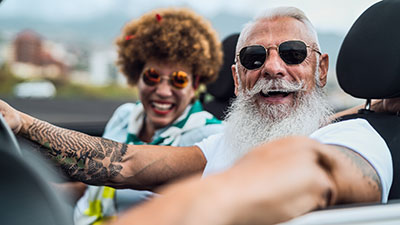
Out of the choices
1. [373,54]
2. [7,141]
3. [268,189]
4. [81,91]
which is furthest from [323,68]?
[81,91]

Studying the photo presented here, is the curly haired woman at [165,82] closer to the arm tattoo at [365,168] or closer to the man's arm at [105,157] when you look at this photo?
the man's arm at [105,157]

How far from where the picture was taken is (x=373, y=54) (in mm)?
1982

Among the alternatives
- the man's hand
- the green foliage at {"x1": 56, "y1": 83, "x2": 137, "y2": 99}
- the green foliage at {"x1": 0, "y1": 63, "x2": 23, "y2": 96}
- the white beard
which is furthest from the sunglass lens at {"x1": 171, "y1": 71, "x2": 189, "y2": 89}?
the green foliage at {"x1": 56, "y1": 83, "x2": 137, "y2": 99}

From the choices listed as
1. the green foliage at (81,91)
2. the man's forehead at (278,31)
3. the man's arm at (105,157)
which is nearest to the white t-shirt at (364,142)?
the man's forehead at (278,31)

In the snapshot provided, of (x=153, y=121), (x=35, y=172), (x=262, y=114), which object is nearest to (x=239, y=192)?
(x=35, y=172)

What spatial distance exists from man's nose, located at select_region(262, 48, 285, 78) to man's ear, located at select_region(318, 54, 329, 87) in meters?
0.25

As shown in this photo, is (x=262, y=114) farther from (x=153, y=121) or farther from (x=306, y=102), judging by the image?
(x=153, y=121)

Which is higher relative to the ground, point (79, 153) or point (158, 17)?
point (158, 17)

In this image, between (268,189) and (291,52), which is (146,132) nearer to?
(291,52)

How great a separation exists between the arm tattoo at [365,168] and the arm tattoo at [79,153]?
104 centimetres

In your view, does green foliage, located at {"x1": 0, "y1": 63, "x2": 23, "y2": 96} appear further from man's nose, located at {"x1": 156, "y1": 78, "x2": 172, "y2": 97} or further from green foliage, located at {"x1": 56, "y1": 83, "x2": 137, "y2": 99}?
man's nose, located at {"x1": 156, "y1": 78, "x2": 172, "y2": 97}

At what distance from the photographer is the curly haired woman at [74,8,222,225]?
106 inches

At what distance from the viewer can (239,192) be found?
94 cm

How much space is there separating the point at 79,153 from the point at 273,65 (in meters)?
0.90
